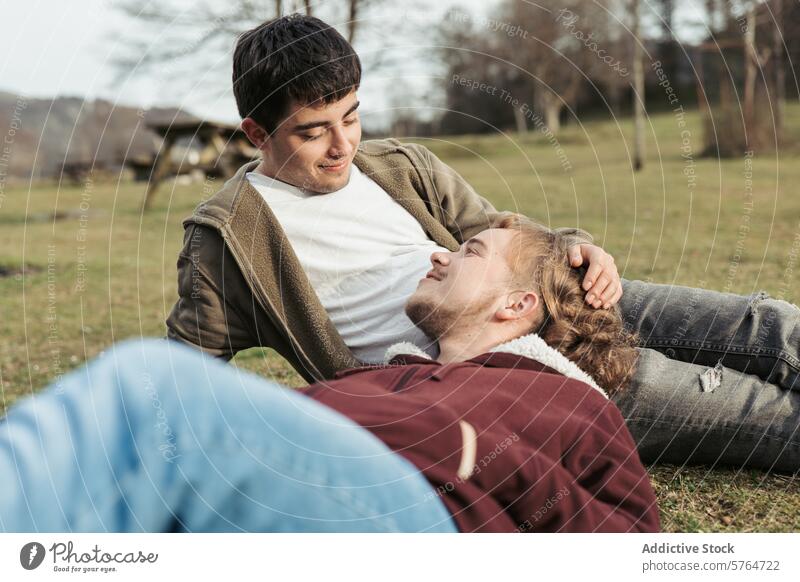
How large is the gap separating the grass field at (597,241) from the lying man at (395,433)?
0.48 metres

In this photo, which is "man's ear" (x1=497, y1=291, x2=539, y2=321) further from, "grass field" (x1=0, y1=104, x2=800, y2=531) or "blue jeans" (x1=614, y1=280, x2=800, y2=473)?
"grass field" (x1=0, y1=104, x2=800, y2=531)

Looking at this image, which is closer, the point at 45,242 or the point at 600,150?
the point at 45,242

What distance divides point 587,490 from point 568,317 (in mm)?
595

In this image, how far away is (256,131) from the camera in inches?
101

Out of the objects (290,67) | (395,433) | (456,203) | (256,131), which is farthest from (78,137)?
(395,433)

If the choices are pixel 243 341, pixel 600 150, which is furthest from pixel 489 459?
pixel 600 150

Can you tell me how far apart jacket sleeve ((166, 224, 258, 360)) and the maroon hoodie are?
61 centimetres

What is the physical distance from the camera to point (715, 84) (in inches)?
949

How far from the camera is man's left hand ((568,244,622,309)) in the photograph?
2.42 m

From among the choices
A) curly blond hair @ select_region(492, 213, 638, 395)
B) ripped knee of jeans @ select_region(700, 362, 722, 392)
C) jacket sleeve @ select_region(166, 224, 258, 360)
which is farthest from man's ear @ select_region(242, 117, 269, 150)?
ripped knee of jeans @ select_region(700, 362, 722, 392)

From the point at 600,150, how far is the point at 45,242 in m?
10.6

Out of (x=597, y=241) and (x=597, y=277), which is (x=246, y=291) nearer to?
(x=597, y=277)

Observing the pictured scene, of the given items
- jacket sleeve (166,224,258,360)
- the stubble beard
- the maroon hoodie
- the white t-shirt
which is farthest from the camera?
the white t-shirt
